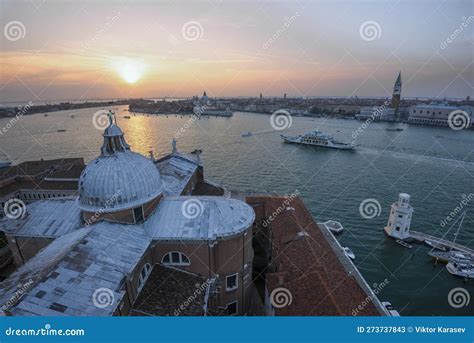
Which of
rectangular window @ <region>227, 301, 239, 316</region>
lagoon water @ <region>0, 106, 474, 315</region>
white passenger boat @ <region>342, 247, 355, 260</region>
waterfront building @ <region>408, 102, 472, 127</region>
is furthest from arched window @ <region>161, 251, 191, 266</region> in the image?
waterfront building @ <region>408, 102, 472, 127</region>

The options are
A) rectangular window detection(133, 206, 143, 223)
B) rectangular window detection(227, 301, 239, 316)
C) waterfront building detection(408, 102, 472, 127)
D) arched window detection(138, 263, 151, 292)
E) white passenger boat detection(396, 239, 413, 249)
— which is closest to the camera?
arched window detection(138, 263, 151, 292)

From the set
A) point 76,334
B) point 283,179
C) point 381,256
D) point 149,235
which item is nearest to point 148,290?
point 149,235

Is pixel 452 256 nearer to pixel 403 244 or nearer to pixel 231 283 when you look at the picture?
pixel 403 244

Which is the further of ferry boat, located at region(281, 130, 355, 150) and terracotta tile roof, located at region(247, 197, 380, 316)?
ferry boat, located at region(281, 130, 355, 150)

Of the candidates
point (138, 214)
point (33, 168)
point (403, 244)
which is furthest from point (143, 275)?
point (33, 168)

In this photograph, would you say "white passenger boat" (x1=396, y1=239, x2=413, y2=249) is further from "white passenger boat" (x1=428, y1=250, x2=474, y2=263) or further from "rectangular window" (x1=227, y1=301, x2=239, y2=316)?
"rectangular window" (x1=227, y1=301, x2=239, y2=316)

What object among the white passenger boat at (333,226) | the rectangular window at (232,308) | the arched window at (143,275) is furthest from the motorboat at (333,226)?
the arched window at (143,275)
